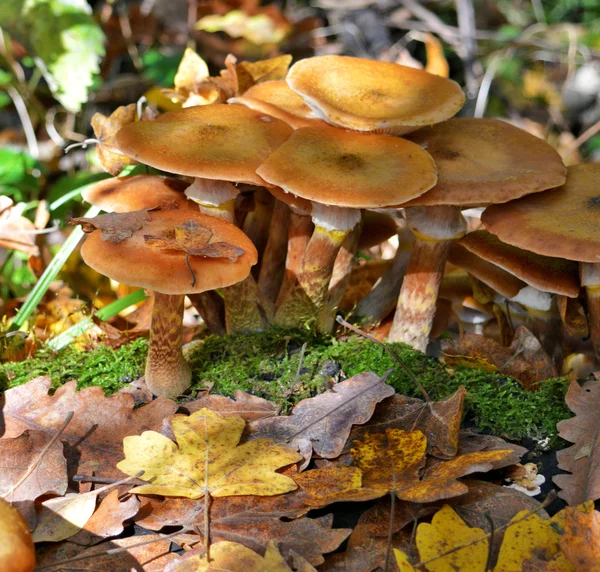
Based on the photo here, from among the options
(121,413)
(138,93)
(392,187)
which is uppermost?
(392,187)

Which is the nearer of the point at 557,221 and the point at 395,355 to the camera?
the point at 395,355

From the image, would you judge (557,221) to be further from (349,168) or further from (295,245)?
(295,245)

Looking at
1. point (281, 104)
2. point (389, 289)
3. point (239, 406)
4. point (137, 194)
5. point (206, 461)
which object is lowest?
point (389, 289)

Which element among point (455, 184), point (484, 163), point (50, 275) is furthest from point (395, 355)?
point (50, 275)

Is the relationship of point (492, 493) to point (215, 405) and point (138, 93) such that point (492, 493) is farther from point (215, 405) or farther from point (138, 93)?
point (138, 93)

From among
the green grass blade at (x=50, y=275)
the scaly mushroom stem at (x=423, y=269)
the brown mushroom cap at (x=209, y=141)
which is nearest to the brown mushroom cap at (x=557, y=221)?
the scaly mushroom stem at (x=423, y=269)

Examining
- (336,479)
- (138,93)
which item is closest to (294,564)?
(336,479)
